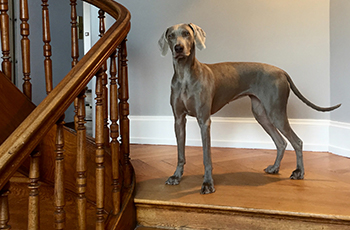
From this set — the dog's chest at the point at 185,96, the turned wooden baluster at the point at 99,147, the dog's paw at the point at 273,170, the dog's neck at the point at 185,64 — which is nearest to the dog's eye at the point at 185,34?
the dog's neck at the point at 185,64

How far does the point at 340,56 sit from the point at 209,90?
140 cm

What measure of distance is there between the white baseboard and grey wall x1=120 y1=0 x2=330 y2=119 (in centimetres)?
7

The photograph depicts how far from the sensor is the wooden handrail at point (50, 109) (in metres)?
0.90

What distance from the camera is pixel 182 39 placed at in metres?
1.76

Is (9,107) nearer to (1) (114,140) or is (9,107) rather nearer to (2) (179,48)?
(1) (114,140)

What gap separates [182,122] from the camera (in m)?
1.98

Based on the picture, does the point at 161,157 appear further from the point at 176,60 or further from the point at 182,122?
the point at 176,60

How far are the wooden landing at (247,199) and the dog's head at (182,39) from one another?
0.79 m

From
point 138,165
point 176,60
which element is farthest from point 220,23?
point 138,165

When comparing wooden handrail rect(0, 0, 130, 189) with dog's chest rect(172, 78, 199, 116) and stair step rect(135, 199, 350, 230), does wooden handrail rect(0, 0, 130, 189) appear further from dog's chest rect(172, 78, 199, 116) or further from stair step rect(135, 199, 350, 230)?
stair step rect(135, 199, 350, 230)

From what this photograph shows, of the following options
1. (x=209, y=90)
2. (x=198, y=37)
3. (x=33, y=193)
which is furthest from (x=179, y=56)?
(x=33, y=193)

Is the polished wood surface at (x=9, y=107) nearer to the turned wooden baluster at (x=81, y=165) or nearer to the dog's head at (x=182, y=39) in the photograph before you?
the turned wooden baluster at (x=81, y=165)

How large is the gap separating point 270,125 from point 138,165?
1.02 meters

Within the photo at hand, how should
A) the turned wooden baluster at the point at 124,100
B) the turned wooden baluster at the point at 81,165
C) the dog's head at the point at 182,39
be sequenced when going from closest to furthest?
the turned wooden baluster at the point at 81,165 → the turned wooden baluster at the point at 124,100 → the dog's head at the point at 182,39
